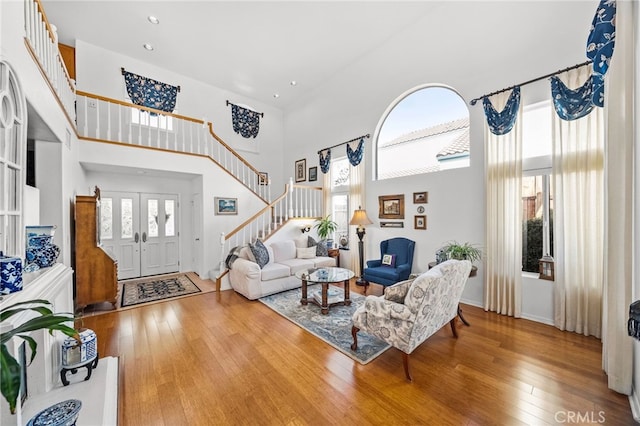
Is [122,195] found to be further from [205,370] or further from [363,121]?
[363,121]

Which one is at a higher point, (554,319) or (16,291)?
(16,291)

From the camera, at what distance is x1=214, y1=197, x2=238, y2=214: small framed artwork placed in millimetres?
5820

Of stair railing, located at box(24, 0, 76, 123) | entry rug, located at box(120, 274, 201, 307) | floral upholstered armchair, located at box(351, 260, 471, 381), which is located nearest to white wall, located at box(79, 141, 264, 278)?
entry rug, located at box(120, 274, 201, 307)

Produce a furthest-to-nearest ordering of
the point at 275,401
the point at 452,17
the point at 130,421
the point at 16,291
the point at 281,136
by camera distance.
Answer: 1. the point at 281,136
2. the point at 452,17
3. the point at 275,401
4. the point at 130,421
5. the point at 16,291

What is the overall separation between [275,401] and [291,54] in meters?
6.38

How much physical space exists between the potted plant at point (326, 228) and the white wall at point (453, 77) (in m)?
0.98

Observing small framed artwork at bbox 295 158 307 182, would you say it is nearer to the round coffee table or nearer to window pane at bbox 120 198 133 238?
the round coffee table

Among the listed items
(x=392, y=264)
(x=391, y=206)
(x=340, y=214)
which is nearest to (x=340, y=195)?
(x=340, y=214)

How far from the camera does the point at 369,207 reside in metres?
5.58

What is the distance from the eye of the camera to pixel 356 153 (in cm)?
572

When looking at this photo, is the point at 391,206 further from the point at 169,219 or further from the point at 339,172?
the point at 169,219

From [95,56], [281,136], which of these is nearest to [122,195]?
[95,56]

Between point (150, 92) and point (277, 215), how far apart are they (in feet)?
13.8

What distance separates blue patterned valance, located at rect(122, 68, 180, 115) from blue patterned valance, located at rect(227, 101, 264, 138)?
1529 mm
